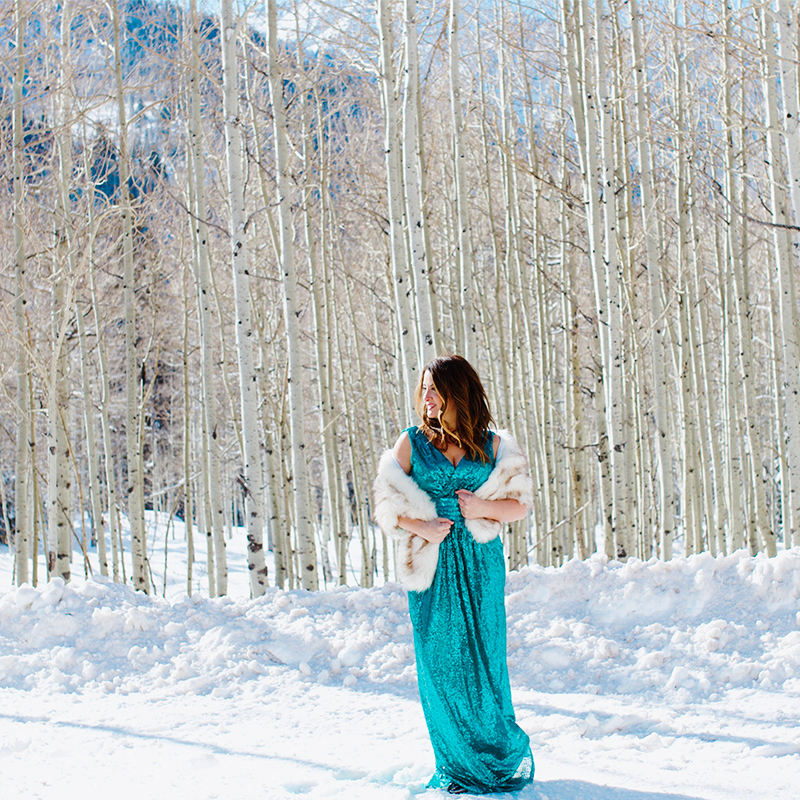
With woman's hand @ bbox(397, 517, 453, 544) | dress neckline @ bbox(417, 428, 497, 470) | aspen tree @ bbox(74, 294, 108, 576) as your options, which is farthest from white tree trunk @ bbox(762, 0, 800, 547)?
aspen tree @ bbox(74, 294, 108, 576)

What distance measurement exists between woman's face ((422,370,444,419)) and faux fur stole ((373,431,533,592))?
200 mm

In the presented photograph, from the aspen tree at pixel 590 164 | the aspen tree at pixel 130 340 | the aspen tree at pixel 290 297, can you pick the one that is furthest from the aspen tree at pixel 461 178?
the aspen tree at pixel 130 340

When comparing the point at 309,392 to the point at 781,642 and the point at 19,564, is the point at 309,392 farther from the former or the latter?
the point at 781,642

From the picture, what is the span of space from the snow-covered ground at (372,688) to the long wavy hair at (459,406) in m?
1.07

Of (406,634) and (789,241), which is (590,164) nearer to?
(789,241)

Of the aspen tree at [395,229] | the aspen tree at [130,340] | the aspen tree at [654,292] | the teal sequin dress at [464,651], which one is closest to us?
the teal sequin dress at [464,651]

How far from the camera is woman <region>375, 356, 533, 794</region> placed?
7.33ft

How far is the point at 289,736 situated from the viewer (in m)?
2.87

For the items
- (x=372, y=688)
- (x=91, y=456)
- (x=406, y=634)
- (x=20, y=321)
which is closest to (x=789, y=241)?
(x=406, y=634)

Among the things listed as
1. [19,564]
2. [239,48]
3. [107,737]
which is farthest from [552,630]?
[239,48]

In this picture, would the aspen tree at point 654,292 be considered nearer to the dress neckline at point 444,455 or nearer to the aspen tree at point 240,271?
the aspen tree at point 240,271

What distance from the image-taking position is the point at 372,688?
136 inches

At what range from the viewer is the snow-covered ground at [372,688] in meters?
2.37

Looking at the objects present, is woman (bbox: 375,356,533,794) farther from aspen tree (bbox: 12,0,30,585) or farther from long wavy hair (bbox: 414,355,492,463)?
aspen tree (bbox: 12,0,30,585)
